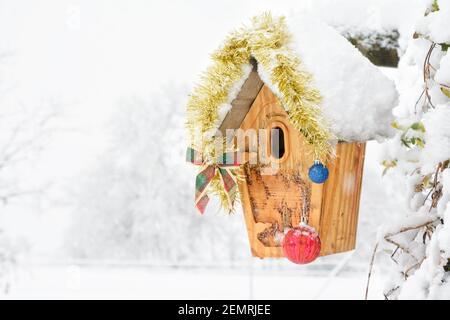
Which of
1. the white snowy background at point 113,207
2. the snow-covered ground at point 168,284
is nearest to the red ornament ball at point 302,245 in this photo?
the white snowy background at point 113,207

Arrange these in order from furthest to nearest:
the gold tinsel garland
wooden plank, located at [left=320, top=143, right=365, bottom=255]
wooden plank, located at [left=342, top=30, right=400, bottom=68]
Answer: wooden plank, located at [left=342, top=30, right=400, bottom=68]
wooden plank, located at [left=320, top=143, right=365, bottom=255]
the gold tinsel garland

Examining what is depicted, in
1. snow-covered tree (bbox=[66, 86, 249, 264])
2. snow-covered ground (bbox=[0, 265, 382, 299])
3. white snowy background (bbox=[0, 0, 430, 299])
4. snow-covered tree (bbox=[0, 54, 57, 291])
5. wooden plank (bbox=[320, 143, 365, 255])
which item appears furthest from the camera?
snow-covered tree (bbox=[66, 86, 249, 264])

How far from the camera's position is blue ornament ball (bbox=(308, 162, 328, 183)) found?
1.15 metres

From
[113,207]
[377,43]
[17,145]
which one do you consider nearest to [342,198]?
[377,43]

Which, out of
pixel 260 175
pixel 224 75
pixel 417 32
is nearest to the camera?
pixel 417 32

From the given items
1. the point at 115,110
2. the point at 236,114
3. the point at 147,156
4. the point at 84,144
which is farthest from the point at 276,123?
the point at 84,144

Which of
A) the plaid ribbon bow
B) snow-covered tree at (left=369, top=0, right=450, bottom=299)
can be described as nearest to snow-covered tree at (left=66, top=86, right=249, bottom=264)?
the plaid ribbon bow

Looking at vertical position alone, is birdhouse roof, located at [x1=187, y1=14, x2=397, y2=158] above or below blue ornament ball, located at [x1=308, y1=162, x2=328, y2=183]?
above

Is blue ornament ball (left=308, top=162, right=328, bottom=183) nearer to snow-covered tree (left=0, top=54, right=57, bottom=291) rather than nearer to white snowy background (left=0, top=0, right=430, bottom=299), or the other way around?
white snowy background (left=0, top=0, right=430, bottom=299)

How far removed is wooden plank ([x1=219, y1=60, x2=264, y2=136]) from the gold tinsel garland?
1.3 inches

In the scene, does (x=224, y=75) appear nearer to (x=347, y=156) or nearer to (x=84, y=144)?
(x=347, y=156)

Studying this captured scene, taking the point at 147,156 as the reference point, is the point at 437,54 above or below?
above

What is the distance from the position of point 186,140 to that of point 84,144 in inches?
449
